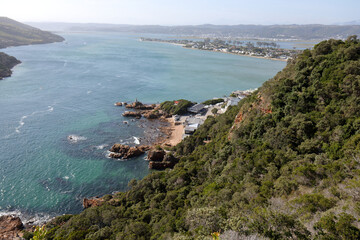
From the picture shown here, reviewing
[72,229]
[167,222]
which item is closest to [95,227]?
[72,229]

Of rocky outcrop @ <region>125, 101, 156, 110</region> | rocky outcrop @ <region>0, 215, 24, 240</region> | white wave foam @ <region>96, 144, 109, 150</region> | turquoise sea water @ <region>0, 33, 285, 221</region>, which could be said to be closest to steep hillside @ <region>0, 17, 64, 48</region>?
turquoise sea water @ <region>0, 33, 285, 221</region>

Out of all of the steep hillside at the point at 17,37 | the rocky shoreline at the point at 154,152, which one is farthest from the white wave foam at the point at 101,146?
the steep hillside at the point at 17,37

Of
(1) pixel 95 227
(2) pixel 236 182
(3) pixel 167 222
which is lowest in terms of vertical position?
(1) pixel 95 227

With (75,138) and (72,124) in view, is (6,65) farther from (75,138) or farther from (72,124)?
(75,138)

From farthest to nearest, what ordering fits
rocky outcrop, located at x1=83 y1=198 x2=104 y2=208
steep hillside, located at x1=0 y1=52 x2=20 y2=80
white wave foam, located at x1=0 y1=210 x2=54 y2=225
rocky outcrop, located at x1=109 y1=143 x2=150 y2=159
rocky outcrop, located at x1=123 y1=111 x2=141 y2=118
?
steep hillside, located at x1=0 y1=52 x2=20 y2=80
rocky outcrop, located at x1=123 y1=111 x2=141 y2=118
rocky outcrop, located at x1=109 y1=143 x2=150 y2=159
rocky outcrop, located at x1=83 y1=198 x2=104 y2=208
white wave foam, located at x1=0 y1=210 x2=54 y2=225

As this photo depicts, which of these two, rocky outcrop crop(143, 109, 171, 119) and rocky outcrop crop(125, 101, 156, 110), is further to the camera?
rocky outcrop crop(125, 101, 156, 110)

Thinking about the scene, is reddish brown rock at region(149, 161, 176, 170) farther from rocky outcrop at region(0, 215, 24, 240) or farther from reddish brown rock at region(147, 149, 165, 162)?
rocky outcrop at region(0, 215, 24, 240)

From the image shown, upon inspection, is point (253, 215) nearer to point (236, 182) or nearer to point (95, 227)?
point (236, 182)
